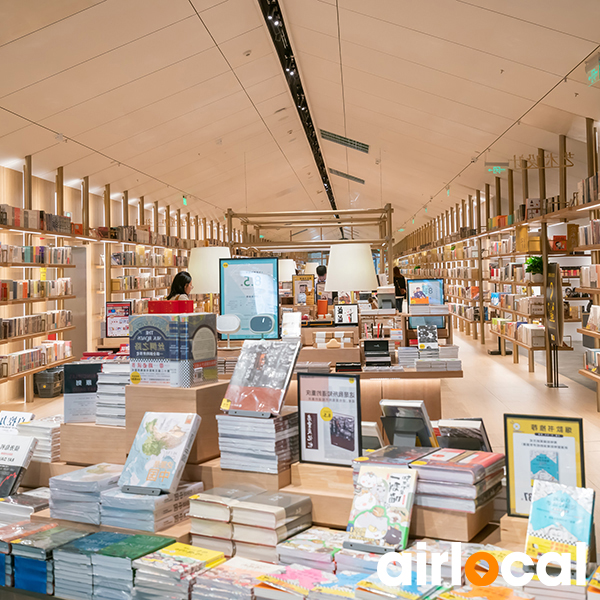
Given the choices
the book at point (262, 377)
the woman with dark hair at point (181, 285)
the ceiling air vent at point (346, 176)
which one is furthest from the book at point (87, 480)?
the ceiling air vent at point (346, 176)

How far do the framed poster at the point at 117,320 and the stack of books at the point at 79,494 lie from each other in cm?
416

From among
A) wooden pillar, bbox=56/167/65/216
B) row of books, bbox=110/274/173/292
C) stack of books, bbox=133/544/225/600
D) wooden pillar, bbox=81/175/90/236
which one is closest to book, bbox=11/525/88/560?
stack of books, bbox=133/544/225/600

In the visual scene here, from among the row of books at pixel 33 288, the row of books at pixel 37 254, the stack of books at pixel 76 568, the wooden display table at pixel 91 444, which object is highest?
the row of books at pixel 37 254

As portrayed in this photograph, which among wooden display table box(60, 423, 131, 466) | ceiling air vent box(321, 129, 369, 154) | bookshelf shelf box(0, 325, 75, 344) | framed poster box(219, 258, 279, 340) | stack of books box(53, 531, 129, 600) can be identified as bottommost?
stack of books box(53, 531, 129, 600)

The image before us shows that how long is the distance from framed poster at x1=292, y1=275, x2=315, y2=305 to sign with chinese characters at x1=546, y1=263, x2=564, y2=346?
3210 mm

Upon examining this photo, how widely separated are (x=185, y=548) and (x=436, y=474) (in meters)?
0.94

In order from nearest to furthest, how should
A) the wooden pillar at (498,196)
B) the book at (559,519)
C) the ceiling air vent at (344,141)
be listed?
the book at (559,519)
the wooden pillar at (498,196)
the ceiling air vent at (344,141)

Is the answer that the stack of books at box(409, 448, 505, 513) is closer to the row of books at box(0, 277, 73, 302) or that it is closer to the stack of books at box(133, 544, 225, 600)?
the stack of books at box(133, 544, 225, 600)

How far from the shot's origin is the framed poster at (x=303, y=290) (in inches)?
316

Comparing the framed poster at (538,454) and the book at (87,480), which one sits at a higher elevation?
the framed poster at (538,454)

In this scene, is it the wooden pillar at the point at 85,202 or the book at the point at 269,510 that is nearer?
the book at the point at 269,510

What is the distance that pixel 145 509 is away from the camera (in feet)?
7.46

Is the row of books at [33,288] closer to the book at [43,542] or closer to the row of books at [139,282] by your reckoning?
the row of books at [139,282]

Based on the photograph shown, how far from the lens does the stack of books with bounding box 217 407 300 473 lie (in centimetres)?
233
